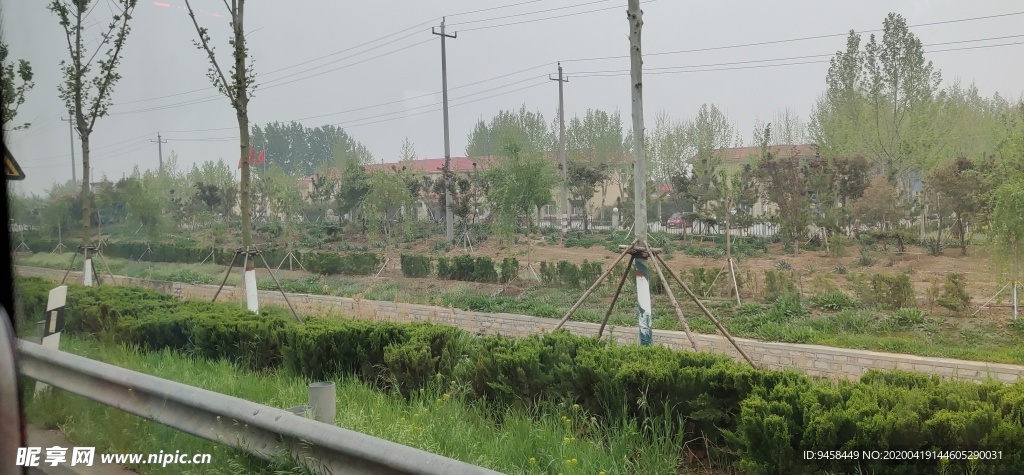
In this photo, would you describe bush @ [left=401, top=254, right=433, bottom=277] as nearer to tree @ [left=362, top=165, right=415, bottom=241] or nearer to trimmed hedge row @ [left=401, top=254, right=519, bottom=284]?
trimmed hedge row @ [left=401, top=254, right=519, bottom=284]

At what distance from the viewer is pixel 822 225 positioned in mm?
18641

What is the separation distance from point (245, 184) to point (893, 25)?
16.0m

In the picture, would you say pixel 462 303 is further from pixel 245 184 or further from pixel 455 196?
pixel 455 196

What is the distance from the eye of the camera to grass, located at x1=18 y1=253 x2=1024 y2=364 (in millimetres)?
8160

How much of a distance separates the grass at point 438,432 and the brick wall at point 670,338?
119 cm

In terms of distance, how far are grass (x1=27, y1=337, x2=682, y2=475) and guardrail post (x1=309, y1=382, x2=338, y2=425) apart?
0.28 metres

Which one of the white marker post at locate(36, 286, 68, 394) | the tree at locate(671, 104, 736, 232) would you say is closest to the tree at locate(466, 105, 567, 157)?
the tree at locate(671, 104, 736, 232)

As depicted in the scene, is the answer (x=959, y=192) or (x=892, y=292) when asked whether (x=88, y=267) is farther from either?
(x=959, y=192)

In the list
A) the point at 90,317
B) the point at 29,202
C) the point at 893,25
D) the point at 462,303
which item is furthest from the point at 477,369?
the point at 893,25

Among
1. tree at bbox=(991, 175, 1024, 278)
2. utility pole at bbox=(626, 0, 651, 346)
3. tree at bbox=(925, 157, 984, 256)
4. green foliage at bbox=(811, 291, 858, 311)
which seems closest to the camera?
utility pole at bbox=(626, 0, 651, 346)

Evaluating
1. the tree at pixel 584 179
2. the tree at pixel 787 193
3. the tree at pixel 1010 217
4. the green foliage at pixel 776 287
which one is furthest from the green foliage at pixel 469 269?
the tree at pixel 584 179

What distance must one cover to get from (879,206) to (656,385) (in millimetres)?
16699

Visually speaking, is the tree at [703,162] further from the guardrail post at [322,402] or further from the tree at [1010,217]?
the guardrail post at [322,402]

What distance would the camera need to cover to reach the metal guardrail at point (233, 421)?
2.71 meters
